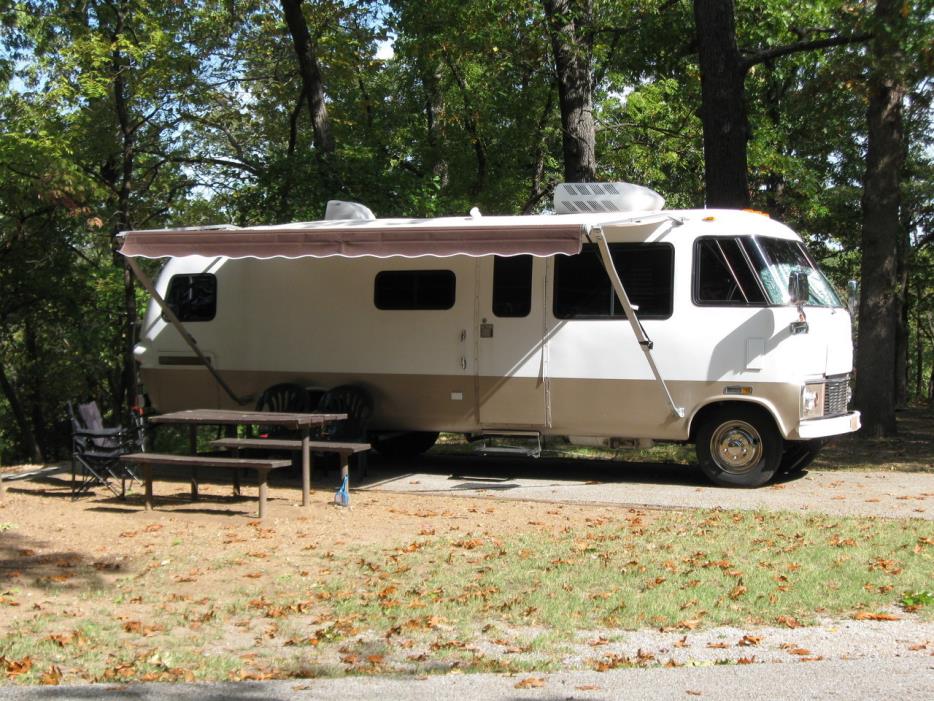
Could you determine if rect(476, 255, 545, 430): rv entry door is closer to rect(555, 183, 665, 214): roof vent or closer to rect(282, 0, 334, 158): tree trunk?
rect(555, 183, 665, 214): roof vent

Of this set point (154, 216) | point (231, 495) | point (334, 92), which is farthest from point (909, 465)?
point (154, 216)

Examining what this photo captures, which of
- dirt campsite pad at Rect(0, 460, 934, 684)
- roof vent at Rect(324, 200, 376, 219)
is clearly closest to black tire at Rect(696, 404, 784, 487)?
dirt campsite pad at Rect(0, 460, 934, 684)

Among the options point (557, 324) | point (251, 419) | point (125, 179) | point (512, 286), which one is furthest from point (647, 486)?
point (125, 179)

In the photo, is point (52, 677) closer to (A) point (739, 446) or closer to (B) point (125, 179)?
(A) point (739, 446)

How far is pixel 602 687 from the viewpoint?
4.83 m

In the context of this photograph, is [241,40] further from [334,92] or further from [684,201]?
[684,201]

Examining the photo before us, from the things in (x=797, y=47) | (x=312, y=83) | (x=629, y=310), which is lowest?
(x=629, y=310)

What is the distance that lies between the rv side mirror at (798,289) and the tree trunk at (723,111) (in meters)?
3.26

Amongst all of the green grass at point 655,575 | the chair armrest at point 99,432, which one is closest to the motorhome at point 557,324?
the chair armrest at point 99,432

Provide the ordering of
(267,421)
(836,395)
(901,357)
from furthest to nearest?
(901,357) < (836,395) < (267,421)

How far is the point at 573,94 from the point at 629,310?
6.50 metres

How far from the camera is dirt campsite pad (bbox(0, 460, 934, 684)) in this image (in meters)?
5.50

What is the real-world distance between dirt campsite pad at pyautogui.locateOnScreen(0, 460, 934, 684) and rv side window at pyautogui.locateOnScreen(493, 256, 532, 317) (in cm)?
251

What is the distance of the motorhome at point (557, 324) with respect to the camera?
1047 cm
